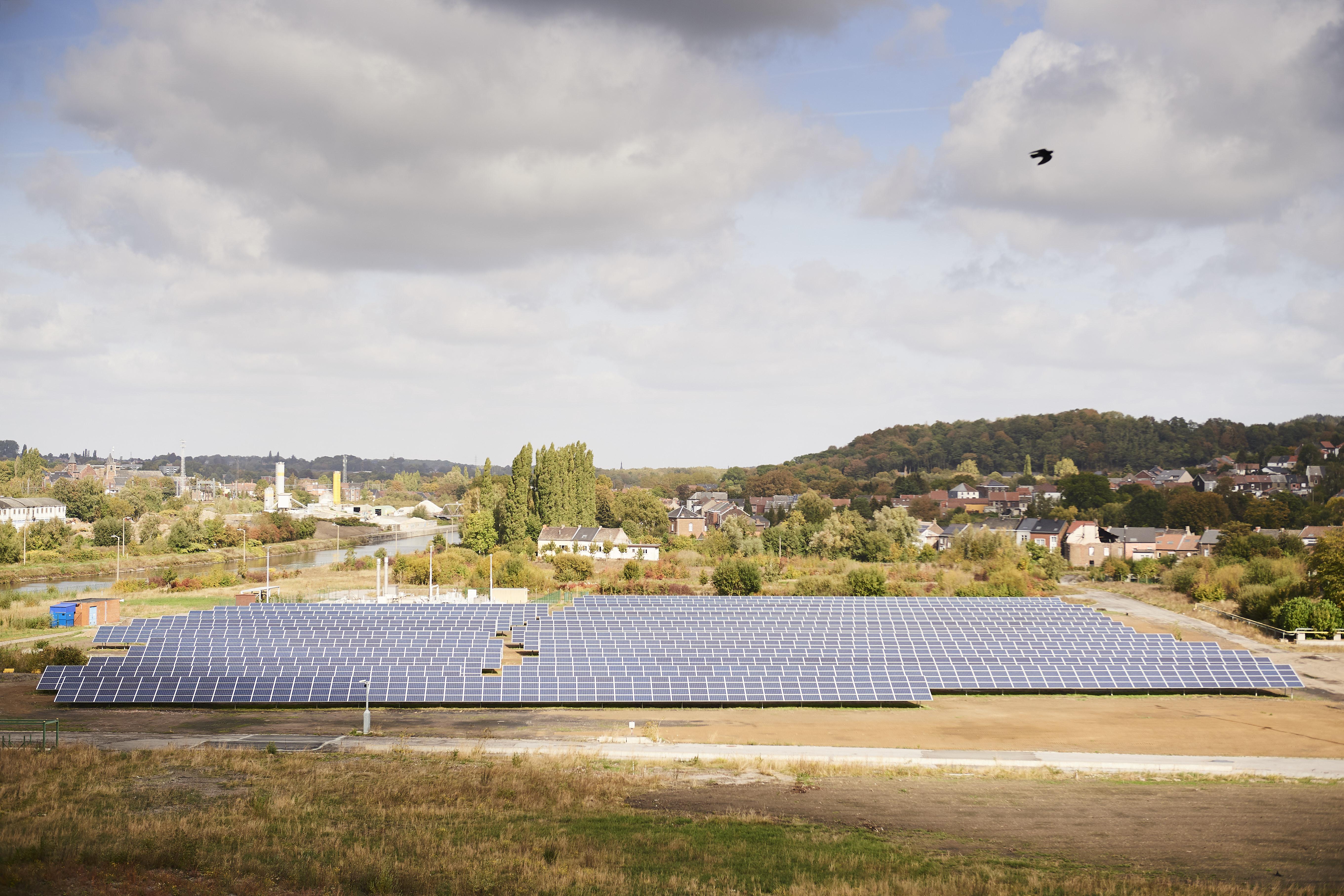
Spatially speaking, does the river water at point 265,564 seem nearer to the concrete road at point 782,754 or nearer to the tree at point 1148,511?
the concrete road at point 782,754

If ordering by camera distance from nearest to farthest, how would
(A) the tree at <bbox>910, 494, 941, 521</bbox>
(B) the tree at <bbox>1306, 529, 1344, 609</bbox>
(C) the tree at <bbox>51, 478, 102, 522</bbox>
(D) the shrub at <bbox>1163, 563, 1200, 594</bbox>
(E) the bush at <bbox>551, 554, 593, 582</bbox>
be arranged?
(B) the tree at <bbox>1306, 529, 1344, 609</bbox> < (D) the shrub at <bbox>1163, 563, 1200, 594</bbox> < (E) the bush at <bbox>551, 554, 593, 582</bbox> < (C) the tree at <bbox>51, 478, 102, 522</bbox> < (A) the tree at <bbox>910, 494, 941, 521</bbox>

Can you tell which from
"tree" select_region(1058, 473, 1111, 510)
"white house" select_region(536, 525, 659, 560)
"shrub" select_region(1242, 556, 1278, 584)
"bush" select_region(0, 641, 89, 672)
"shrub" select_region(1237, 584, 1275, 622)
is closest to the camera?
"bush" select_region(0, 641, 89, 672)

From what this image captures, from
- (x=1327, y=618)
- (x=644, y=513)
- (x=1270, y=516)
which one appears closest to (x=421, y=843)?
(x=1327, y=618)

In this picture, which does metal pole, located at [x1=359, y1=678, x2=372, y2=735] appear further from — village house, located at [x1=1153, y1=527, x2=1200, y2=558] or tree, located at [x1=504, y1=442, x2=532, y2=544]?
village house, located at [x1=1153, y1=527, x2=1200, y2=558]

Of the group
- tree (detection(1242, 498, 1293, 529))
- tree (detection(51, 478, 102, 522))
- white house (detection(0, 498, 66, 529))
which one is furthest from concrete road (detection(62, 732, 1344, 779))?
tree (detection(51, 478, 102, 522))

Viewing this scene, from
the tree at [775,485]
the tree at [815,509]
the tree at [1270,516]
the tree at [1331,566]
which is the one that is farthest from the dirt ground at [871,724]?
the tree at [775,485]

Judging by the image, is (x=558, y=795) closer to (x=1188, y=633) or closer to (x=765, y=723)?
(x=765, y=723)
